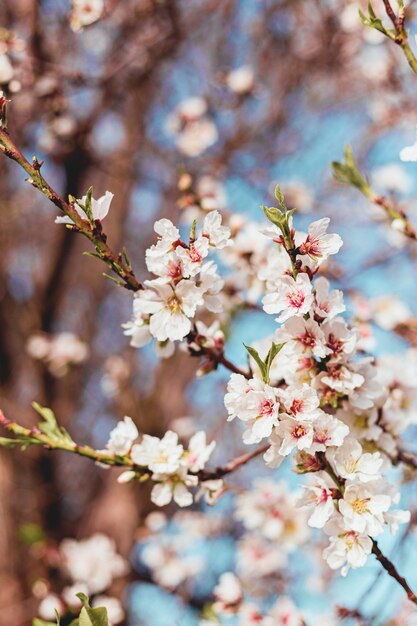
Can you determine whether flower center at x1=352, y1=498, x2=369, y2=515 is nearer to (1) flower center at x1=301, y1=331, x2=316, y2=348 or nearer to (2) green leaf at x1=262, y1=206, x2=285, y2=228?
(1) flower center at x1=301, y1=331, x2=316, y2=348

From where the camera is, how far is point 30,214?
18.0ft

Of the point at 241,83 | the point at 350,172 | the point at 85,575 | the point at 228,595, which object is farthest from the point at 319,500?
the point at 241,83

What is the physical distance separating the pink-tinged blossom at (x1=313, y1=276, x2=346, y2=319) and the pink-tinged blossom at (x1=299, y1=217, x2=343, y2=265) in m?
0.05

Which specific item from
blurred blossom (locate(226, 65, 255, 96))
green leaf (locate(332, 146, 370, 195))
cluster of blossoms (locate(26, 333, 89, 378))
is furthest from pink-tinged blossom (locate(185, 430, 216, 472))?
cluster of blossoms (locate(26, 333, 89, 378))

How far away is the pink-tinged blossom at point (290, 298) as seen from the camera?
1.07 meters

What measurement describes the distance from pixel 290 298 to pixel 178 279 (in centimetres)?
22

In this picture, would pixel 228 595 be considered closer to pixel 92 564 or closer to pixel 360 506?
pixel 360 506

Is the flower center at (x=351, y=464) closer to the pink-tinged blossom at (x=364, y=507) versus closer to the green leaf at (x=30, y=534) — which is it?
the pink-tinged blossom at (x=364, y=507)

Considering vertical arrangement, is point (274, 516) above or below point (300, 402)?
below

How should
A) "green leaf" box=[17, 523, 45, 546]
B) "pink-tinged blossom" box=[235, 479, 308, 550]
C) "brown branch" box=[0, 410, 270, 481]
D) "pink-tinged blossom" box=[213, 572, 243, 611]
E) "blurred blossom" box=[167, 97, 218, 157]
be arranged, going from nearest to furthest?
"brown branch" box=[0, 410, 270, 481] < "pink-tinged blossom" box=[213, 572, 243, 611] < "green leaf" box=[17, 523, 45, 546] < "pink-tinged blossom" box=[235, 479, 308, 550] < "blurred blossom" box=[167, 97, 218, 157]

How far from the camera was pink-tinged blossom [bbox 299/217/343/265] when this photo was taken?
110 centimetres

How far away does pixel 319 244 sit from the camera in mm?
1120

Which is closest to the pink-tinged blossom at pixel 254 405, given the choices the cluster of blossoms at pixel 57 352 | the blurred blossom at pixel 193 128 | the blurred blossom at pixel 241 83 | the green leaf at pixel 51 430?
the green leaf at pixel 51 430

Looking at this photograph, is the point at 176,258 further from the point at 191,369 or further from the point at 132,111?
the point at 132,111
